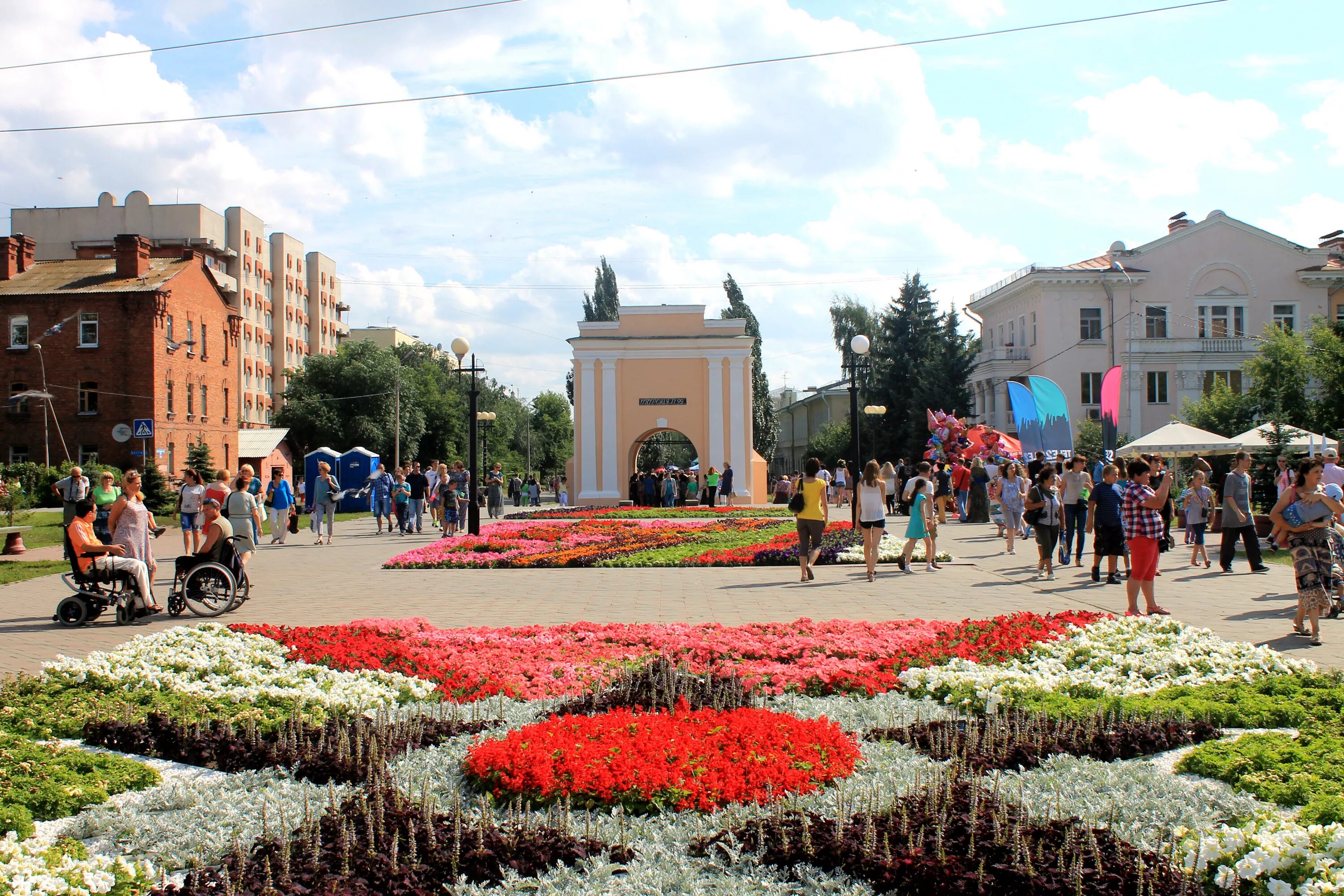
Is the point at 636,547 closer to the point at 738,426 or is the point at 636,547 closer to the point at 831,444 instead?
the point at 738,426

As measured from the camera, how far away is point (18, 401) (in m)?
45.7

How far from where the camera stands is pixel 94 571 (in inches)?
440

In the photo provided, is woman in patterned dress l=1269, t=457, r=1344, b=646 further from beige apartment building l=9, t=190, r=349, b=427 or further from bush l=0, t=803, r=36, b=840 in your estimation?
beige apartment building l=9, t=190, r=349, b=427

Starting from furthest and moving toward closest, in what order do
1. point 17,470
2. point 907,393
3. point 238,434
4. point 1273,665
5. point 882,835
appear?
point 238,434 → point 907,393 → point 17,470 → point 1273,665 → point 882,835

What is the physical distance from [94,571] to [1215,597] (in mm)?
12875

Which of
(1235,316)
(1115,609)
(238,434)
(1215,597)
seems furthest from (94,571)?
(1235,316)

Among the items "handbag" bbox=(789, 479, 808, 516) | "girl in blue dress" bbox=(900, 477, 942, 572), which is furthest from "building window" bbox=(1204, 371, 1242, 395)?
"handbag" bbox=(789, 479, 808, 516)

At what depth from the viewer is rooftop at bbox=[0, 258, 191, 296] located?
46125 millimetres

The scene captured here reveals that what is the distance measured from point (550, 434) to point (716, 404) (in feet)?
243

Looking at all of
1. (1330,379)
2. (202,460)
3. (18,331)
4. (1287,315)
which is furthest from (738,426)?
(18,331)

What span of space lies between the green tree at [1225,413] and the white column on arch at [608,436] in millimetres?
22582

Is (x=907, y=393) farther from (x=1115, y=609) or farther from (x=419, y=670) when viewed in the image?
(x=419, y=670)

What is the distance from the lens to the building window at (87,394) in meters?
46.0

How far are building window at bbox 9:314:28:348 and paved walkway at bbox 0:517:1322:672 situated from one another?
117ft
